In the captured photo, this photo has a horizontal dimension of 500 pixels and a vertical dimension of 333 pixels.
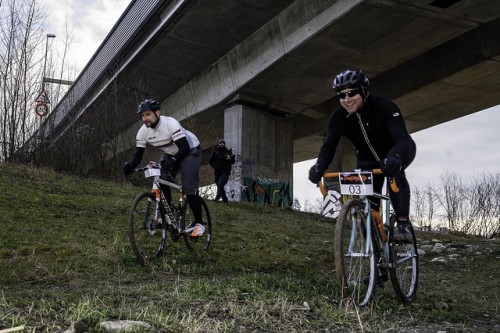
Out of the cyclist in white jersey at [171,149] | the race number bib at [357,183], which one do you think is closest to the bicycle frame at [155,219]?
the cyclist in white jersey at [171,149]

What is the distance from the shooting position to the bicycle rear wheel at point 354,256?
3783 millimetres

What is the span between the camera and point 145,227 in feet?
19.6

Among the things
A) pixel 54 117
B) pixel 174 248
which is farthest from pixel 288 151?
pixel 174 248

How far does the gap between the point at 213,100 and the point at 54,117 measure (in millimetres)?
6677

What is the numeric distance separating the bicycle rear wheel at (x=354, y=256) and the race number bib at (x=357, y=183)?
0.28 ft

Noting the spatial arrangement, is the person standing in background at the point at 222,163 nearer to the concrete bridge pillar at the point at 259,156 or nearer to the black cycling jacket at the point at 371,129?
the concrete bridge pillar at the point at 259,156

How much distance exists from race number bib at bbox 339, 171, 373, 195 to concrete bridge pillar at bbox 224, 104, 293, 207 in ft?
50.0

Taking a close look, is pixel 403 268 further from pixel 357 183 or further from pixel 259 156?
pixel 259 156

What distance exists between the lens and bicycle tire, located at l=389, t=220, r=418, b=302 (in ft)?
13.8

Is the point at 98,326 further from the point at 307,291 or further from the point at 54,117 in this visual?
the point at 54,117

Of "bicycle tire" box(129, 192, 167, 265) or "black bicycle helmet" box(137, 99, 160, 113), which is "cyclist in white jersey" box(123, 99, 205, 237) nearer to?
"black bicycle helmet" box(137, 99, 160, 113)

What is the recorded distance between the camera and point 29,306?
10.5 feet

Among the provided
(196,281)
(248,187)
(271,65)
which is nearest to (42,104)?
(271,65)

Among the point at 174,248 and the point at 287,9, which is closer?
the point at 174,248
